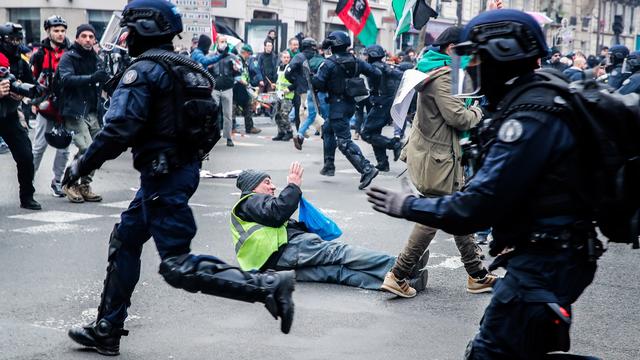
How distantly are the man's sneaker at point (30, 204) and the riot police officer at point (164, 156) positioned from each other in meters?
5.31

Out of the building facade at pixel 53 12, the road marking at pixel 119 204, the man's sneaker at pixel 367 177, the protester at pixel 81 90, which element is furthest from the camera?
the building facade at pixel 53 12

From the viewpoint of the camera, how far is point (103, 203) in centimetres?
1085

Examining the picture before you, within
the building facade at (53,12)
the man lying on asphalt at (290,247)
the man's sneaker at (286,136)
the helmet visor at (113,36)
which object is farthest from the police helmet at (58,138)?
the building facade at (53,12)

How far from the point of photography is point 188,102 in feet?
16.2

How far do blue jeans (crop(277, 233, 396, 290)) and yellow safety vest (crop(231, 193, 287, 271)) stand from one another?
14 centimetres

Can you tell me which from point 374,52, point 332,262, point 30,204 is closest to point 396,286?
point 332,262

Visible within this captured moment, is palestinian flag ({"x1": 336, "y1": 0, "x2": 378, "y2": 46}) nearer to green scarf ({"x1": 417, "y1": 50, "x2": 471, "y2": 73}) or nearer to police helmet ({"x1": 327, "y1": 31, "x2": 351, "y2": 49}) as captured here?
police helmet ({"x1": 327, "y1": 31, "x2": 351, "y2": 49})

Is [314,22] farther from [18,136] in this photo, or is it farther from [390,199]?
[390,199]

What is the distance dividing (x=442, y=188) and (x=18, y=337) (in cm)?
298

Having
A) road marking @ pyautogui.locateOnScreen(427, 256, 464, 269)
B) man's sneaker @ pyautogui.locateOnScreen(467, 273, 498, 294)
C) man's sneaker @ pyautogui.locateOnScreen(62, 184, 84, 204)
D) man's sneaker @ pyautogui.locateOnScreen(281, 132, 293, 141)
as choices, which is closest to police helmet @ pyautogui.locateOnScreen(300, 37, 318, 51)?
man's sneaker @ pyautogui.locateOnScreen(281, 132, 293, 141)

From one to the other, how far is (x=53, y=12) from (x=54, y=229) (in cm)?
2529

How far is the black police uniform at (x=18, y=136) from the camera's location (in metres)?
9.97

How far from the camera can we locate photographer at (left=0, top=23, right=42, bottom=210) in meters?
9.92

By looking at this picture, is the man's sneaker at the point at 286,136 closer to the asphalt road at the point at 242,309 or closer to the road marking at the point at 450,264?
the asphalt road at the point at 242,309
